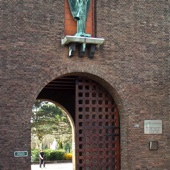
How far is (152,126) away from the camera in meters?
12.5

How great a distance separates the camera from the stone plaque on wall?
12430 mm

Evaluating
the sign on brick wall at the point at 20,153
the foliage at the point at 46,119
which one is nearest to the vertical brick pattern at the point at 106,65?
the sign on brick wall at the point at 20,153

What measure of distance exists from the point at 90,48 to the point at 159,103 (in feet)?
9.51

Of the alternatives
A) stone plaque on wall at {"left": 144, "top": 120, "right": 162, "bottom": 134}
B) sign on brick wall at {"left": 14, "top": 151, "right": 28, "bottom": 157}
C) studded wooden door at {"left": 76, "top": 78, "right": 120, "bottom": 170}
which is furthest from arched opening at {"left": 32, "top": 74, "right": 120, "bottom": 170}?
sign on brick wall at {"left": 14, "top": 151, "right": 28, "bottom": 157}

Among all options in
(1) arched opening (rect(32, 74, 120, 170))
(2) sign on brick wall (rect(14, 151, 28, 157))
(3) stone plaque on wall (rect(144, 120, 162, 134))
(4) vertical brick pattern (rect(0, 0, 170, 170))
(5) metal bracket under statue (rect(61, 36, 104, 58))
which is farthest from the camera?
(3) stone plaque on wall (rect(144, 120, 162, 134))

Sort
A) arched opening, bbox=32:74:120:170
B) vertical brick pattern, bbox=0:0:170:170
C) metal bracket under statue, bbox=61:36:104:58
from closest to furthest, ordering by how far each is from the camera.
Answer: vertical brick pattern, bbox=0:0:170:170, metal bracket under statue, bbox=61:36:104:58, arched opening, bbox=32:74:120:170

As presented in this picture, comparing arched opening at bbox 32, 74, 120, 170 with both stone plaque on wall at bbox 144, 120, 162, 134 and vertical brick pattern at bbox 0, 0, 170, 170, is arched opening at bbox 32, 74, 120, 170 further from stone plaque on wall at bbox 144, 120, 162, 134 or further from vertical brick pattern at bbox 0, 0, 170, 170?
stone plaque on wall at bbox 144, 120, 162, 134

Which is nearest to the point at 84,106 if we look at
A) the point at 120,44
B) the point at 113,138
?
the point at 113,138

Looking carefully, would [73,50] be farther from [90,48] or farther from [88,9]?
[88,9]

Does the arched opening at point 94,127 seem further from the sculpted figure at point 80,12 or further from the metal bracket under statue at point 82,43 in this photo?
the sculpted figure at point 80,12

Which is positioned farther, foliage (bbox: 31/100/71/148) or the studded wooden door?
foliage (bbox: 31/100/71/148)

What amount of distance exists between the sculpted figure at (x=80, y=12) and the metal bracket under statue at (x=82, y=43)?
0.24 meters

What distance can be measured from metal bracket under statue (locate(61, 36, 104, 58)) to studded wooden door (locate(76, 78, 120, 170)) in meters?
1.11

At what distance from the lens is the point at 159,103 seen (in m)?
12.7
